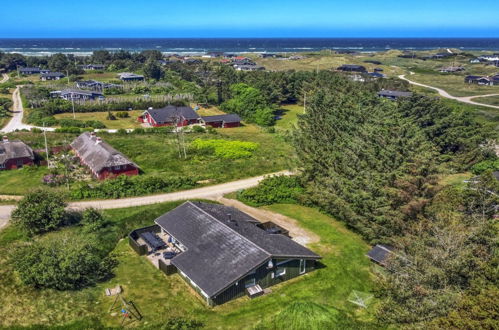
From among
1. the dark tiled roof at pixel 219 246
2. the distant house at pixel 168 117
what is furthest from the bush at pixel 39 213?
the distant house at pixel 168 117

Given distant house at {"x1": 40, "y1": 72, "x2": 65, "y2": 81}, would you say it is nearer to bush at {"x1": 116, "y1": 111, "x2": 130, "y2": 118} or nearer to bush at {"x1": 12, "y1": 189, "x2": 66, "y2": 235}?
bush at {"x1": 116, "y1": 111, "x2": 130, "y2": 118}

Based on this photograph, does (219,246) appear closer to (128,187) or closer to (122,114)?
(128,187)

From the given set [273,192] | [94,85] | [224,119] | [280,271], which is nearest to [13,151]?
[273,192]

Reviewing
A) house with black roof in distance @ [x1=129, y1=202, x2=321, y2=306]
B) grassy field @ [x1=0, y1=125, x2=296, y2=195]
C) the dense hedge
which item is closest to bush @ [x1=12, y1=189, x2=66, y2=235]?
the dense hedge

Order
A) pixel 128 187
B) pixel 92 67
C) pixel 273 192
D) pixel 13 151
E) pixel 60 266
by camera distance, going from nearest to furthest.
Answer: pixel 60 266
pixel 273 192
pixel 128 187
pixel 13 151
pixel 92 67

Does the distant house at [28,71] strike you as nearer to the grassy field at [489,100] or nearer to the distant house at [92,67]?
the distant house at [92,67]

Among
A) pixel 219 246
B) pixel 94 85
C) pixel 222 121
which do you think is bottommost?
pixel 219 246

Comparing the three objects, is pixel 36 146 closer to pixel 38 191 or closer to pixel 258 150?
pixel 38 191
